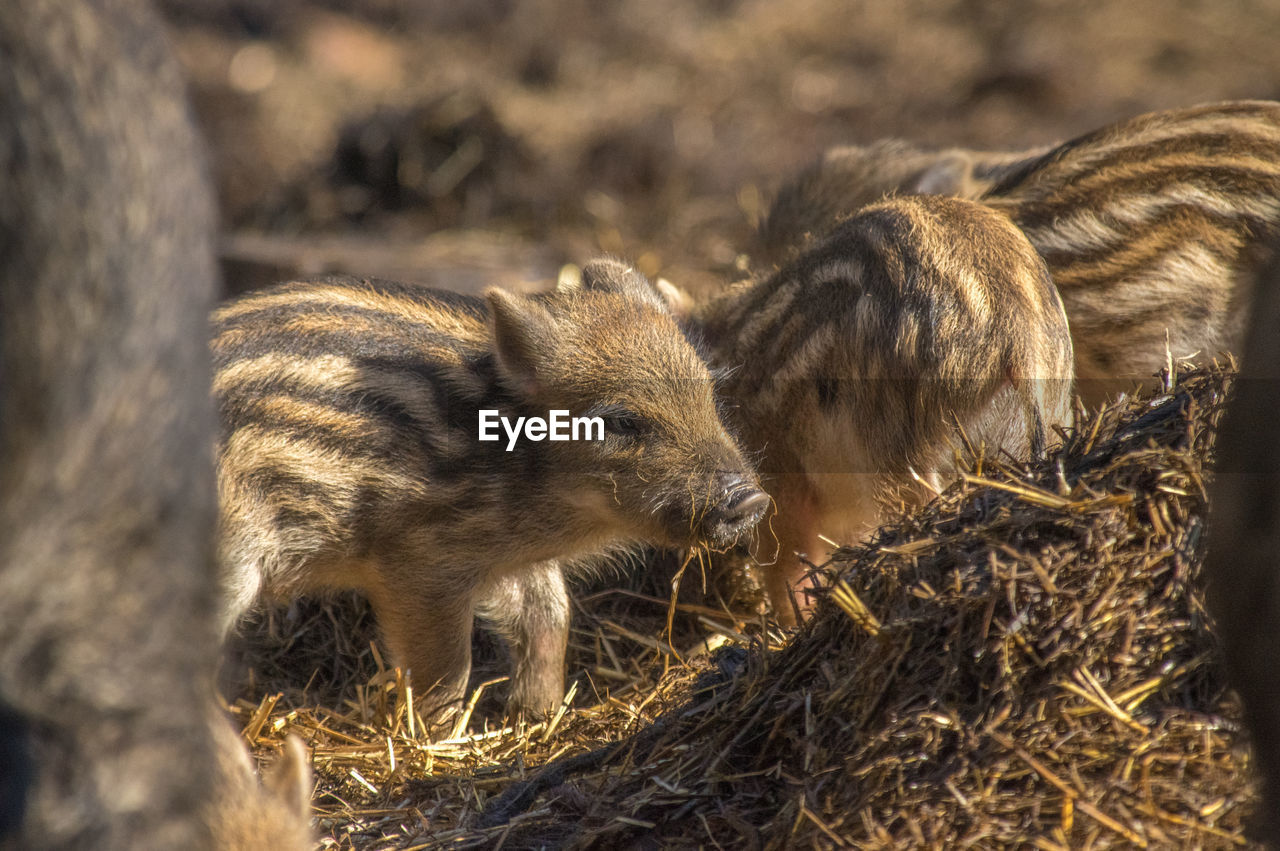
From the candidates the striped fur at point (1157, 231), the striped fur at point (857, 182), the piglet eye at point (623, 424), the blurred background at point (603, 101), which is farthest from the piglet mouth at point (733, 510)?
the blurred background at point (603, 101)

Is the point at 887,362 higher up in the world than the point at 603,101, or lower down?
lower down

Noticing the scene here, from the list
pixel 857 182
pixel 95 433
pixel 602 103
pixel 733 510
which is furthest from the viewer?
pixel 602 103

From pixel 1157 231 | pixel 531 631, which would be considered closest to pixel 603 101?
pixel 1157 231

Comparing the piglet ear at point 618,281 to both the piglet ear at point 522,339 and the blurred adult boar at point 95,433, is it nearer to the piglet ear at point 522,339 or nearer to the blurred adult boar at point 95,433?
the piglet ear at point 522,339

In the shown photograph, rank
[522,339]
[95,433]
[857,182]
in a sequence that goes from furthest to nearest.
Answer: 1. [857,182]
2. [522,339]
3. [95,433]

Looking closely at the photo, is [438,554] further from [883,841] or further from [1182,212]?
[1182,212]

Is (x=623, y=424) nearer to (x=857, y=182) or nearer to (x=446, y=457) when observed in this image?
(x=446, y=457)

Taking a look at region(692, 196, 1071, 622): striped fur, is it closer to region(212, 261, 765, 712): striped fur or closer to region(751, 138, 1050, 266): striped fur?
region(212, 261, 765, 712): striped fur
